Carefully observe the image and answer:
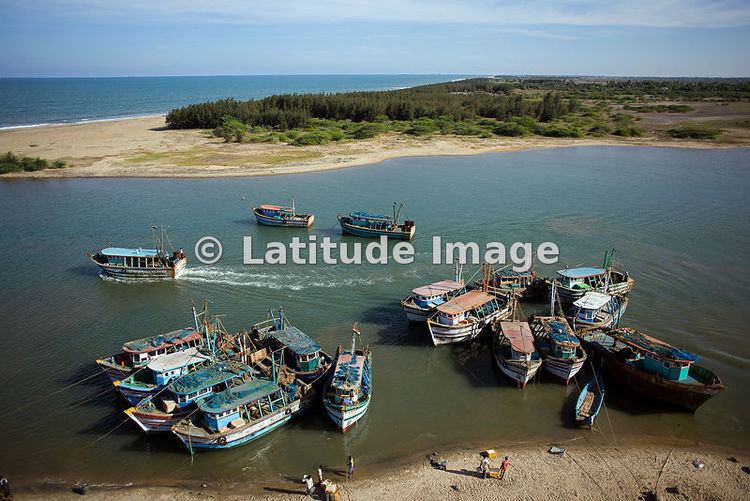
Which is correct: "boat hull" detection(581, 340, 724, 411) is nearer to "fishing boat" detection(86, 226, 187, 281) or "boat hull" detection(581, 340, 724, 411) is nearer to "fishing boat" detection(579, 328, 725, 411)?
"fishing boat" detection(579, 328, 725, 411)

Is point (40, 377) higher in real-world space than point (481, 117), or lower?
lower

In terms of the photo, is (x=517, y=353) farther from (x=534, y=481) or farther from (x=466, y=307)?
(x=534, y=481)

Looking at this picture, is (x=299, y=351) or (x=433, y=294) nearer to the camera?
(x=299, y=351)

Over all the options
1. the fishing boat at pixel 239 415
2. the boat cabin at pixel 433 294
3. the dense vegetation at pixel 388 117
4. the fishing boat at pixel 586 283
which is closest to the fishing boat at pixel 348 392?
the fishing boat at pixel 239 415

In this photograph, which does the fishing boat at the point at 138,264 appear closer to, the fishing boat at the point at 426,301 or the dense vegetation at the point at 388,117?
the fishing boat at the point at 426,301

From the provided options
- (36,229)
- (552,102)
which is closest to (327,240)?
(36,229)

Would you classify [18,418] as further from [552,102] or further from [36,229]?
[552,102]

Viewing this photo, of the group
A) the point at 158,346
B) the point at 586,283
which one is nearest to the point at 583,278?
the point at 586,283

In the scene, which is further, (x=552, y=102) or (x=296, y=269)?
(x=552, y=102)

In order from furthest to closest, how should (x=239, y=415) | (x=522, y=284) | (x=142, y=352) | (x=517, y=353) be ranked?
(x=522, y=284) → (x=517, y=353) → (x=142, y=352) → (x=239, y=415)
